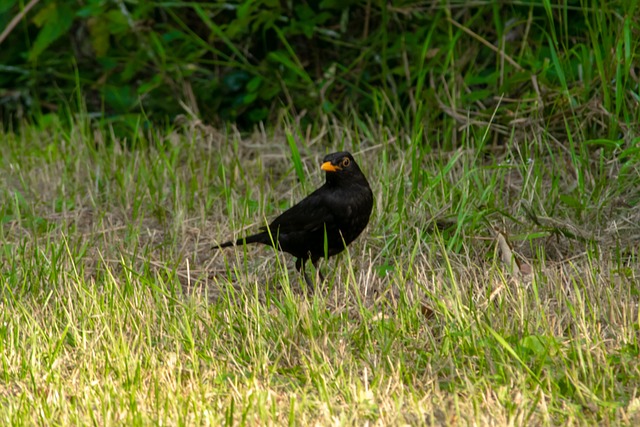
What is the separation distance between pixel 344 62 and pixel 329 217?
2584 millimetres

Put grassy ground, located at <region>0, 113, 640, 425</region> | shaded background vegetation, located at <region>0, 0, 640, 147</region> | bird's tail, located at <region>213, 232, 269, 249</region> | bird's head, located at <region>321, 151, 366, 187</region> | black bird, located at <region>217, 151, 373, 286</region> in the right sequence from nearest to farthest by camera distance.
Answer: grassy ground, located at <region>0, 113, 640, 425</region> → black bird, located at <region>217, 151, 373, 286</region> → bird's head, located at <region>321, 151, 366, 187</region> → bird's tail, located at <region>213, 232, 269, 249</region> → shaded background vegetation, located at <region>0, 0, 640, 147</region>

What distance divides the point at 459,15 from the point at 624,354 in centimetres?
327

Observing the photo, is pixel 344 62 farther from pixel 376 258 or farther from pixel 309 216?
pixel 376 258

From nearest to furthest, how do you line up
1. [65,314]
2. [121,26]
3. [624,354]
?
1. [624,354]
2. [65,314]
3. [121,26]

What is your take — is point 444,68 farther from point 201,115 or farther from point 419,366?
point 419,366

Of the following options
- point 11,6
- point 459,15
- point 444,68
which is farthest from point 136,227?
point 11,6

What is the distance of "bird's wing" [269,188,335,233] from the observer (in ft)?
14.4

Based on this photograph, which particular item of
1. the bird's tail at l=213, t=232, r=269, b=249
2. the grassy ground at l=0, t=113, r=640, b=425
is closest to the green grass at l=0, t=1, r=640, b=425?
the grassy ground at l=0, t=113, r=640, b=425

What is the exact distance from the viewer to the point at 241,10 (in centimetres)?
596

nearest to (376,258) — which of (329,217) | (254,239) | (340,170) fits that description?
(329,217)

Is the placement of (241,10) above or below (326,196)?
above

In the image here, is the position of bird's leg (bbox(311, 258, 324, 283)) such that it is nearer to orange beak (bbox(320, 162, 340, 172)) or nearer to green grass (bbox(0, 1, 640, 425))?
green grass (bbox(0, 1, 640, 425))

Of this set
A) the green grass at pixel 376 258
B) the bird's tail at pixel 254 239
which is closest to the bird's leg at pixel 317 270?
A: the green grass at pixel 376 258

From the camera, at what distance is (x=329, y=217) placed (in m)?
4.36
